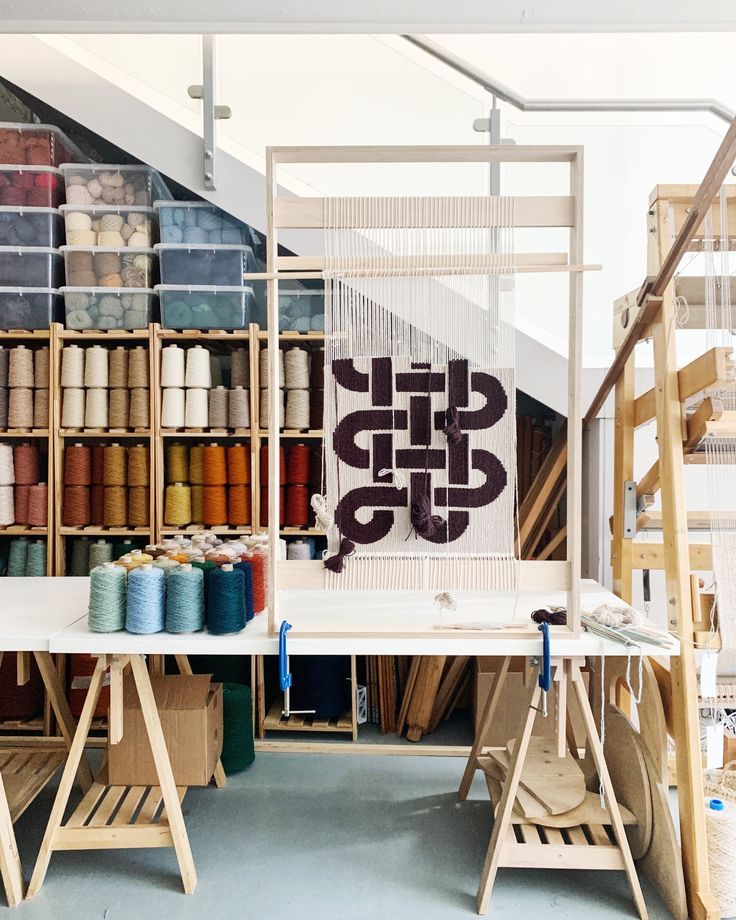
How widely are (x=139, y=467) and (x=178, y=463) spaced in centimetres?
17

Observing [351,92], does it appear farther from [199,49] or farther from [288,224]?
[288,224]

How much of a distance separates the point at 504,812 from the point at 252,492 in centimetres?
173

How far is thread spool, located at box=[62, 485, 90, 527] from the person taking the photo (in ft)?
10.6

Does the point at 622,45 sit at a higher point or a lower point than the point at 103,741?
higher

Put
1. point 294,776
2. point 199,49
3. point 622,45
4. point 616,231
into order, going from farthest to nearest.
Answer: point 622,45 < point 616,231 < point 199,49 < point 294,776

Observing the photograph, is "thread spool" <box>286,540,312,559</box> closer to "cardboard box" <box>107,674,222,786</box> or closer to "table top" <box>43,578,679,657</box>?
"cardboard box" <box>107,674,222,786</box>

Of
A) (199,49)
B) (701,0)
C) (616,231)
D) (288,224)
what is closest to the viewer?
(288,224)

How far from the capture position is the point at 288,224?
189 centimetres

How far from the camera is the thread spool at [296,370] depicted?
319 centimetres

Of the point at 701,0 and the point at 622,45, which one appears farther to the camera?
the point at 622,45

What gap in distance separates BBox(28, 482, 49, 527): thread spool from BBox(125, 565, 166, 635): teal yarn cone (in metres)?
1.46

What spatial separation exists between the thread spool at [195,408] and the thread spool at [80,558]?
0.75 meters

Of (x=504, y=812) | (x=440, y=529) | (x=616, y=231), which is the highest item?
(x=616, y=231)

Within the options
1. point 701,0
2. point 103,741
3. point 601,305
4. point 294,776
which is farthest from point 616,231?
point 103,741
